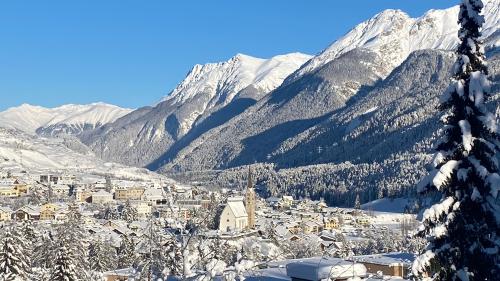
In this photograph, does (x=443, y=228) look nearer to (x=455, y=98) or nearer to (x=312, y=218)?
(x=455, y=98)

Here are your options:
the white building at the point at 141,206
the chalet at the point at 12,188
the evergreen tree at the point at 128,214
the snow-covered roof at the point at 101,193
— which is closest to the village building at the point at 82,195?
the snow-covered roof at the point at 101,193

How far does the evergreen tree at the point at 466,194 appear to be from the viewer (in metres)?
15.0

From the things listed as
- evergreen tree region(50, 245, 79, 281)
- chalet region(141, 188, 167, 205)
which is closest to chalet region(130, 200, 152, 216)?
chalet region(141, 188, 167, 205)

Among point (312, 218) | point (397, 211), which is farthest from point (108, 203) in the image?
point (397, 211)

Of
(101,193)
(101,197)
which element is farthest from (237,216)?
(101,193)

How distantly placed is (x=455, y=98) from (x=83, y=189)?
6493 inches

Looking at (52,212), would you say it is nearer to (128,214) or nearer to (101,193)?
(128,214)

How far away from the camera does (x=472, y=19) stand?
616 inches

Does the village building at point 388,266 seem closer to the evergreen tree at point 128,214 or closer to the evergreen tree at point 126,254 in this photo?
the evergreen tree at point 126,254

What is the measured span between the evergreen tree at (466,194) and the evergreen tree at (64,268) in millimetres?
21471

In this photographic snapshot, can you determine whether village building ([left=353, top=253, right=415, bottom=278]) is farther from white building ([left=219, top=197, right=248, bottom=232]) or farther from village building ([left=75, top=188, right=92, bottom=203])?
village building ([left=75, top=188, right=92, bottom=203])

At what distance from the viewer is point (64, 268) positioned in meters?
32.8

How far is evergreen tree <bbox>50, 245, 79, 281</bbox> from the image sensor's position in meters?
32.7

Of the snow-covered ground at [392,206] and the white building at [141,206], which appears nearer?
the white building at [141,206]
